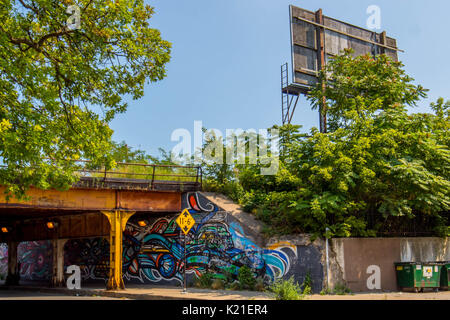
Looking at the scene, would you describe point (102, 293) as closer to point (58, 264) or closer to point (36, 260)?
point (58, 264)

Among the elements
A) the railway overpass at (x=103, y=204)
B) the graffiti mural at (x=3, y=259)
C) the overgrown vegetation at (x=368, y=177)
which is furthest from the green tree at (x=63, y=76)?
the graffiti mural at (x=3, y=259)

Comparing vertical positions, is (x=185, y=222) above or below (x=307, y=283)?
above

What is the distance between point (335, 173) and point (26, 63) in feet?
35.3

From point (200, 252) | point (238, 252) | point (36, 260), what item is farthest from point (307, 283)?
point (36, 260)

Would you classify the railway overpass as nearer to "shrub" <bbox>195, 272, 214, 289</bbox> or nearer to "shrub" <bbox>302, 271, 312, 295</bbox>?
"shrub" <bbox>195, 272, 214, 289</bbox>

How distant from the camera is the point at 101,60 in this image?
46.6 feet

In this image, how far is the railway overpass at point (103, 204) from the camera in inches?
779

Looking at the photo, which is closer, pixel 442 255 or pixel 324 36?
pixel 442 255

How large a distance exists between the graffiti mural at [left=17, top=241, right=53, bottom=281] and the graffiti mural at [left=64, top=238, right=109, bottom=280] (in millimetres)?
2296

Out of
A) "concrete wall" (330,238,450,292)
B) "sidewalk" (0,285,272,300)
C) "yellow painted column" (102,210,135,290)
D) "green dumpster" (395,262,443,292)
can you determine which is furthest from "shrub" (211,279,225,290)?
"green dumpster" (395,262,443,292)

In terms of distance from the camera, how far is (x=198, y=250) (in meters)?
21.0

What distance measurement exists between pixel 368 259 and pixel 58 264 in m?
15.8
